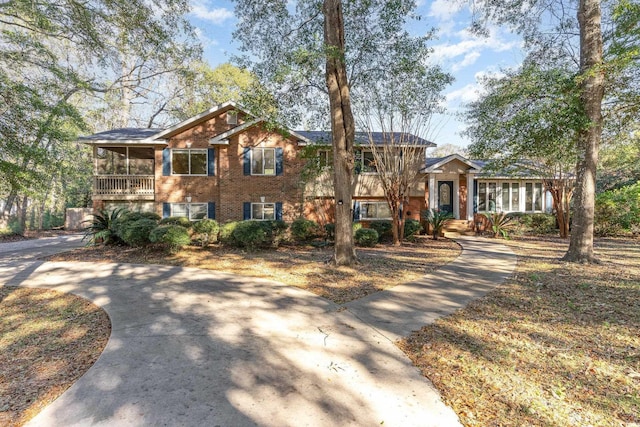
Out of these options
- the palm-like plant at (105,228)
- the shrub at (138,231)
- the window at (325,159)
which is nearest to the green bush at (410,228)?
the window at (325,159)

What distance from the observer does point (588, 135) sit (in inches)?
351

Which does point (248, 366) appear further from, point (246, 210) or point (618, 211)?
point (618, 211)

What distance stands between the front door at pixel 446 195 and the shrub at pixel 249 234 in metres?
12.1

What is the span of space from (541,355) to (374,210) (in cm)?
1401

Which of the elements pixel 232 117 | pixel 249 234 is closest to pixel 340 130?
pixel 249 234

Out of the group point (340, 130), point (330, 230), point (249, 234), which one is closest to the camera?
point (340, 130)

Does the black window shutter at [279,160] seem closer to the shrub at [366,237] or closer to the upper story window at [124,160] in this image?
the shrub at [366,237]

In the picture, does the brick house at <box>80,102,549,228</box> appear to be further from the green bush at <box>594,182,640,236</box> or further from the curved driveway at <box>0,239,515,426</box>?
the curved driveway at <box>0,239,515,426</box>

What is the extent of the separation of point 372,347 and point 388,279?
392 centimetres

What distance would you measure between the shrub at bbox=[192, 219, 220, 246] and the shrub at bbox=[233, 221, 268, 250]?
2.89 feet

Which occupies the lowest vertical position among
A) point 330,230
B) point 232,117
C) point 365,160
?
point 330,230

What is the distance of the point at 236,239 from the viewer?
1262 cm

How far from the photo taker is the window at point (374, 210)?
1775 centimetres

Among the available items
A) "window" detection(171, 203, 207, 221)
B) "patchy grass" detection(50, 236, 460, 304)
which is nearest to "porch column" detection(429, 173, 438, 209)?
"patchy grass" detection(50, 236, 460, 304)
